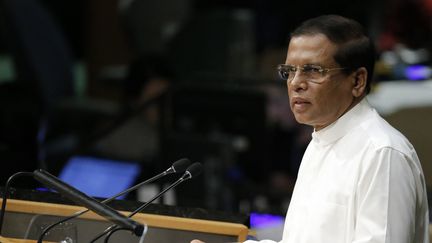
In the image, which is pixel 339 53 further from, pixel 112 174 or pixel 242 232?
pixel 112 174

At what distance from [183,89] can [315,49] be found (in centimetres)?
347

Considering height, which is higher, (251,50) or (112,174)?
(251,50)

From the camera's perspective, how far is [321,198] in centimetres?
261

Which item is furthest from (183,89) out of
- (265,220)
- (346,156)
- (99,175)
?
(346,156)

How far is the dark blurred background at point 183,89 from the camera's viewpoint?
573cm

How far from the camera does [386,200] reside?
246 cm

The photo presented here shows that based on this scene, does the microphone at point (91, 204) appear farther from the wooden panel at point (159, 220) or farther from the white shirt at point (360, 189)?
the white shirt at point (360, 189)

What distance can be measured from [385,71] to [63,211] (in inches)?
186

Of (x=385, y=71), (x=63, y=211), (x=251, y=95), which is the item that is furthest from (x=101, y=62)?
(x=63, y=211)

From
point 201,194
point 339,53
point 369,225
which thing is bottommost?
point 201,194

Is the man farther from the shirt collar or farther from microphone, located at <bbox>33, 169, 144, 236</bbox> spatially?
Answer: microphone, located at <bbox>33, 169, 144, 236</bbox>

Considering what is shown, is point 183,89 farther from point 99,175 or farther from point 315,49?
point 315,49

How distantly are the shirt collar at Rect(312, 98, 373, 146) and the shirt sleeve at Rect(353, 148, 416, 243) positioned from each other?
18 centimetres

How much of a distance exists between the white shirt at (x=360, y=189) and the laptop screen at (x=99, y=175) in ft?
8.10
